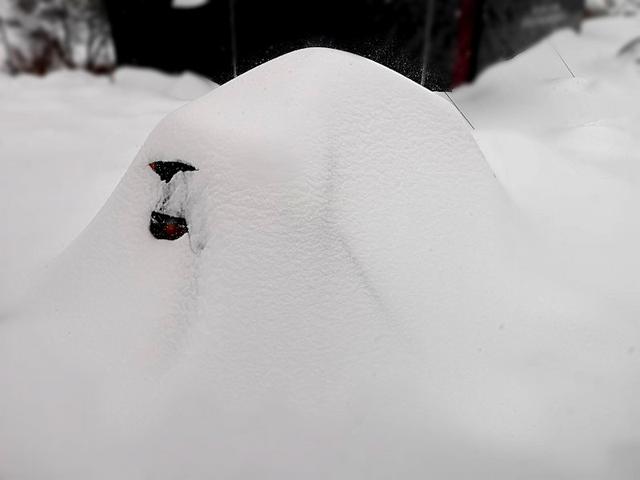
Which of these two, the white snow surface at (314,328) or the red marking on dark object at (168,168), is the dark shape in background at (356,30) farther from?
the red marking on dark object at (168,168)

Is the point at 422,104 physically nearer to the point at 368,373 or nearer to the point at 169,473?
the point at 368,373

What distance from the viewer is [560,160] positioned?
4020 mm

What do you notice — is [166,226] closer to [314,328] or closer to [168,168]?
[168,168]

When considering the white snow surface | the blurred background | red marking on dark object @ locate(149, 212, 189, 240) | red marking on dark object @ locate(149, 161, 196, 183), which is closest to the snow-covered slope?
the blurred background

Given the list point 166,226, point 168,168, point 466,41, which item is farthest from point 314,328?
point 466,41

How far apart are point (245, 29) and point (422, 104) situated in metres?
5.41

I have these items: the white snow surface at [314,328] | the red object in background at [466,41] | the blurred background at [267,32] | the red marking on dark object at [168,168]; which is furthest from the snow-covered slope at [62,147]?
the red object in background at [466,41]

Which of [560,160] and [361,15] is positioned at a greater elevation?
[361,15]

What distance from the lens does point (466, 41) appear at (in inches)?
252

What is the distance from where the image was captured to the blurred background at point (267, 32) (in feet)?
20.4

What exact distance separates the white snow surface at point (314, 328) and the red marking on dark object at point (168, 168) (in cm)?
3

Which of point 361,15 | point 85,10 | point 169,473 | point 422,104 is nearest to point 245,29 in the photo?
point 361,15

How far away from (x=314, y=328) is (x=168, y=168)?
0.92 metres

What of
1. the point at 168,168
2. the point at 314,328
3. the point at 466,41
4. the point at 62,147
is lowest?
the point at 62,147
